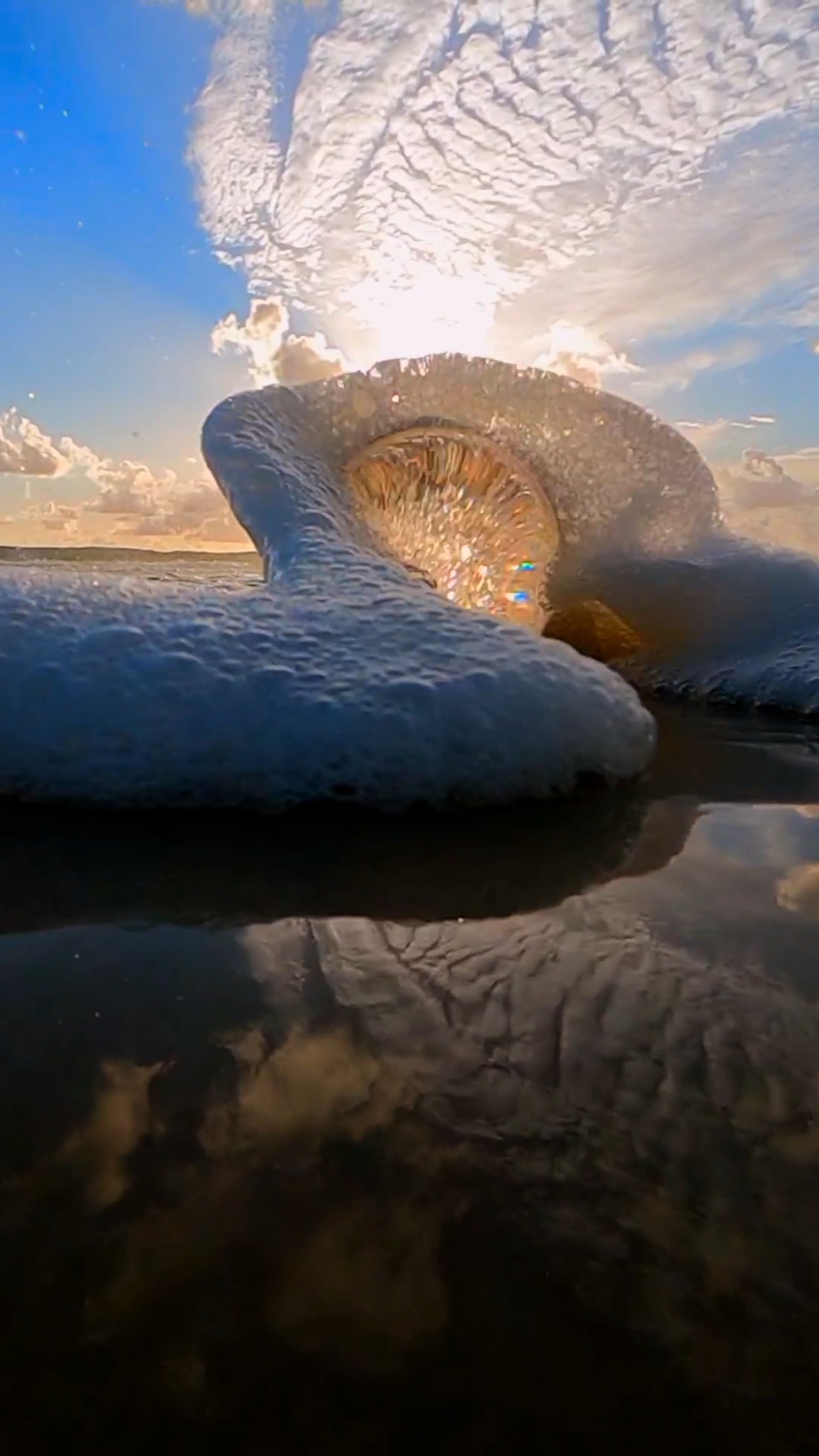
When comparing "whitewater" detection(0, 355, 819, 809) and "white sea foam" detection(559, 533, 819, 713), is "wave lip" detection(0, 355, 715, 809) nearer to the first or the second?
"whitewater" detection(0, 355, 819, 809)

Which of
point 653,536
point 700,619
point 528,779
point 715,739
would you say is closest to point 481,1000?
point 528,779

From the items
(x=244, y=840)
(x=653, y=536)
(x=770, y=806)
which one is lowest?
(x=244, y=840)

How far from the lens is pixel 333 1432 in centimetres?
33

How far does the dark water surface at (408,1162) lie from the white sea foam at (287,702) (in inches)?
10.4

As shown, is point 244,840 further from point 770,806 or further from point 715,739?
point 715,739

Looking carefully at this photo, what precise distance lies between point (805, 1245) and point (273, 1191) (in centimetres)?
27

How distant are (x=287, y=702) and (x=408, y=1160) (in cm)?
85

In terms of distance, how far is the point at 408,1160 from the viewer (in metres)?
0.49

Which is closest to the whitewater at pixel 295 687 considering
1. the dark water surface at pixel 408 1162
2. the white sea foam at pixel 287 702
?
the white sea foam at pixel 287 702

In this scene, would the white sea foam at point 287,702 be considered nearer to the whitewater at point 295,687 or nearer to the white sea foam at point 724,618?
the whitewater at point 295,687

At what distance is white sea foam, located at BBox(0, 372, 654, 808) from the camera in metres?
1.22

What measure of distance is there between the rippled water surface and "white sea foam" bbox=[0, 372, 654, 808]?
27cm

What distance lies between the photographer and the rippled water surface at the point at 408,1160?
344 mm

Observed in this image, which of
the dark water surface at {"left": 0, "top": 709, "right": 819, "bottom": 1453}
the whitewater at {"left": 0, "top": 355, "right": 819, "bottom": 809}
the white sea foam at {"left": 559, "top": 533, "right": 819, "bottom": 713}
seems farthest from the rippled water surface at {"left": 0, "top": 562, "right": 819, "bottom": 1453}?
the white sea foam at {"left": 559, "top": 533, "right": 819, "bottom": 713}
